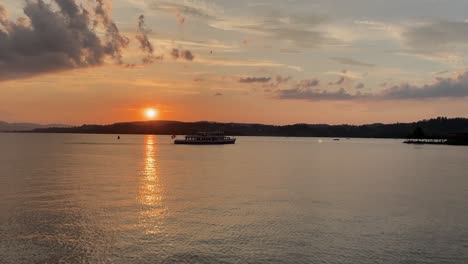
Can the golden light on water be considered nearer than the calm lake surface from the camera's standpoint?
→ No

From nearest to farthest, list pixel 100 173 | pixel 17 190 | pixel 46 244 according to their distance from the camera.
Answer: pixel 46 244
pixel 17 190
pixel 100 173

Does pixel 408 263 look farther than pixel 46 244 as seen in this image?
No

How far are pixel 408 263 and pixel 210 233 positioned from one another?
15.3 meters

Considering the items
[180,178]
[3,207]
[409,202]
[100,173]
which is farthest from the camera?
[100,173]

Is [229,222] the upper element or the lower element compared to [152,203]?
upper

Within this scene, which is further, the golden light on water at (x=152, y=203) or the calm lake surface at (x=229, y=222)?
the golden light on water at (x=152, y=203)

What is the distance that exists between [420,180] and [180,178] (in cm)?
4387

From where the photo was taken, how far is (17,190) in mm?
59562

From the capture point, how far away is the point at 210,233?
36.5 metres

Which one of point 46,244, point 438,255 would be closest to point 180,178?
point 46,244

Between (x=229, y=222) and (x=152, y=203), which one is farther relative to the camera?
(x=152, y=203)

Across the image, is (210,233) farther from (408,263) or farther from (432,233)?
(432,233)

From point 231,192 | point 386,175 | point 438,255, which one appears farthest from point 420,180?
point 438,255

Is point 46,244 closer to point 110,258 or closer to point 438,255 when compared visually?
point 110,258
